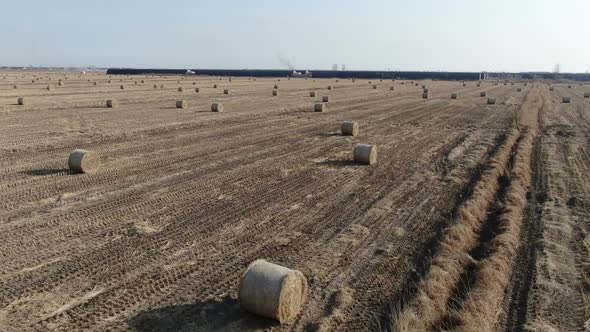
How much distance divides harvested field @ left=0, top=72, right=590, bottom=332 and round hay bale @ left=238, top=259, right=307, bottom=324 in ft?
0.70

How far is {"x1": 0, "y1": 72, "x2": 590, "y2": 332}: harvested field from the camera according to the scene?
6.03 metres

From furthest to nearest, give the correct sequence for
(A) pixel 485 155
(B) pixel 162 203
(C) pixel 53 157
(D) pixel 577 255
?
(A) pixel 485 155 → (C) pixel 53 157 → (B) pixel 162 203 → (D) pixel 577 255

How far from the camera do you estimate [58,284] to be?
21.3 feet

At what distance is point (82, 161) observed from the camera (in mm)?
12164

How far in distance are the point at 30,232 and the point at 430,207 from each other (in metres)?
8.16

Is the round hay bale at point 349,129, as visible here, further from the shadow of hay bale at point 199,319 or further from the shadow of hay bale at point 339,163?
the shadow of hay bale at point 199,319

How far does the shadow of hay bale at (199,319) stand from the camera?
5598 millimetres

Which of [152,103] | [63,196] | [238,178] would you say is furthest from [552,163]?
[152,103]

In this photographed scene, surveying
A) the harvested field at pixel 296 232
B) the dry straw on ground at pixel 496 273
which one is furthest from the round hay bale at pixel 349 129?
the dry straw on ground at pixel 496 273

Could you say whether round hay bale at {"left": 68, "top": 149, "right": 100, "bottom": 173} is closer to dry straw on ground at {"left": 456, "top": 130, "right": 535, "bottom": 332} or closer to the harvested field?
the harvested field

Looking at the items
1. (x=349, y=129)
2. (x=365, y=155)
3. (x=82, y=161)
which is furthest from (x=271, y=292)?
(x=349, y=129)

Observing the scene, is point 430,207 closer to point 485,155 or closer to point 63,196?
point 485,155

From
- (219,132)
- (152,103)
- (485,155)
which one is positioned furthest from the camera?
(152,103)

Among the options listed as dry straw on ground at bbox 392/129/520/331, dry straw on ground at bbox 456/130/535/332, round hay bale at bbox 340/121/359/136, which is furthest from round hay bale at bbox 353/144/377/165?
round hay bale at bbox 340/121/359/136
